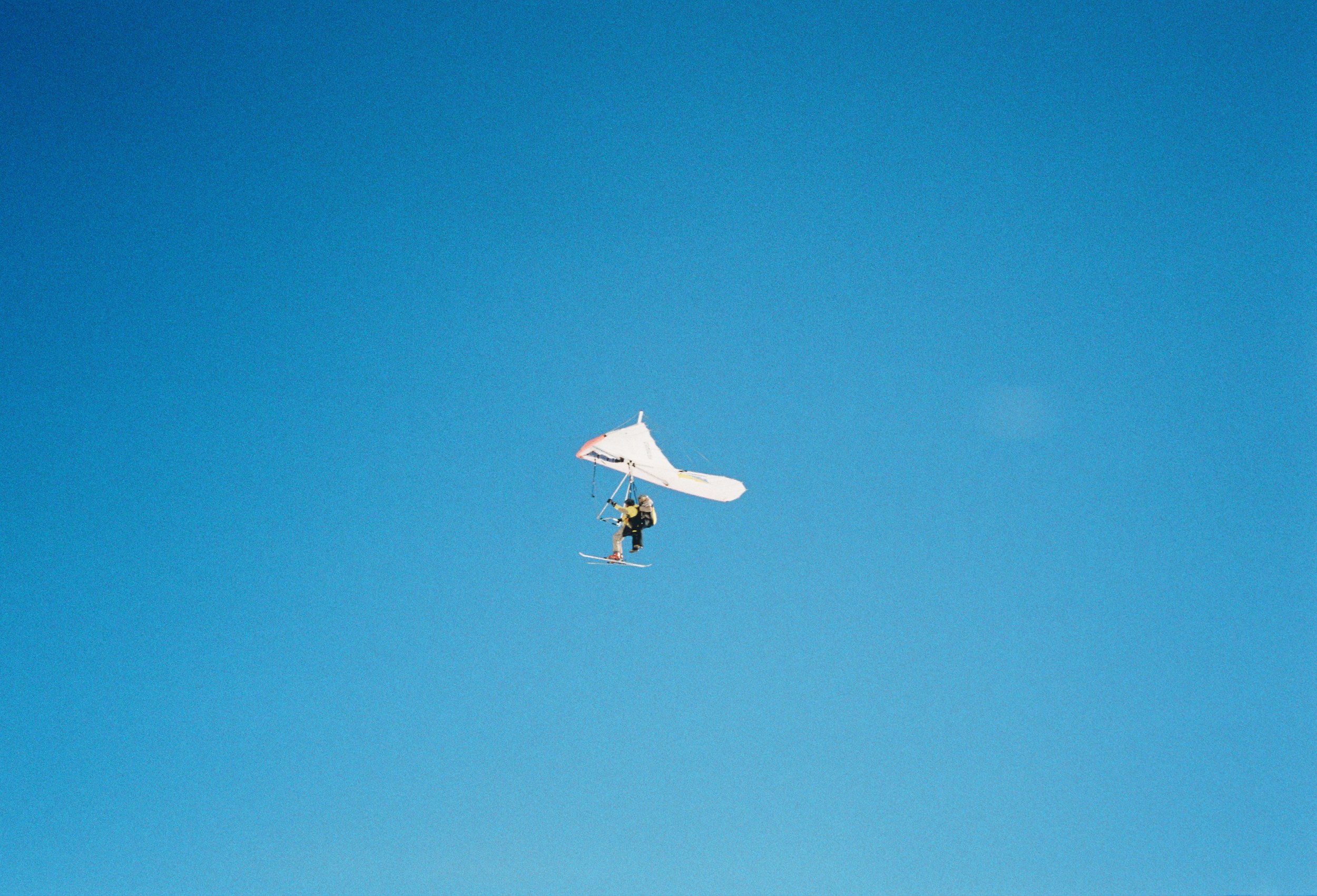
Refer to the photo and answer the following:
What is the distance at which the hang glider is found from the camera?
103 feet

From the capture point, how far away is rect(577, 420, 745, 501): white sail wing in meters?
31.3

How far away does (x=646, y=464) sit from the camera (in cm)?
3203

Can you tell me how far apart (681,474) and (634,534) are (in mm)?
2602

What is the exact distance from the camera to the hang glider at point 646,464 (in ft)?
103

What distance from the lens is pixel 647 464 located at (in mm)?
32031

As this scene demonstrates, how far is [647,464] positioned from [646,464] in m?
0.03

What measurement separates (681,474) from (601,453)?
8.89 feet

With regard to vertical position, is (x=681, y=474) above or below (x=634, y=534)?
above

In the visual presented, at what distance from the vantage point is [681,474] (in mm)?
32438

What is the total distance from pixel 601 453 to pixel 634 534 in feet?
8.64

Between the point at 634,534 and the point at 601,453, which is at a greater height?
the point at 601,453

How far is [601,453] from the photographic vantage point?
31.4 m

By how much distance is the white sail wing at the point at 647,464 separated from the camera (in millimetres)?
31344
